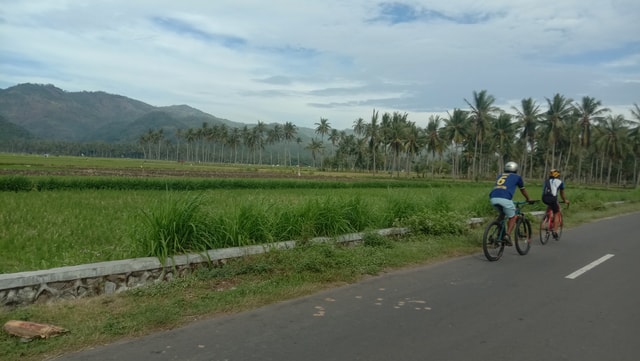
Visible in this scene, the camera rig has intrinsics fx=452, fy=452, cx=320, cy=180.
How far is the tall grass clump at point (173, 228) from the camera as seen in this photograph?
6418 mm

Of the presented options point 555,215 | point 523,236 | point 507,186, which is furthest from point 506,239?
point 555,215

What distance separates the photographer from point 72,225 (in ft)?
35.7

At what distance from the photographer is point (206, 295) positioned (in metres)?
5.55

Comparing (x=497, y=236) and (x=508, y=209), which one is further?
(x=497, y=236)

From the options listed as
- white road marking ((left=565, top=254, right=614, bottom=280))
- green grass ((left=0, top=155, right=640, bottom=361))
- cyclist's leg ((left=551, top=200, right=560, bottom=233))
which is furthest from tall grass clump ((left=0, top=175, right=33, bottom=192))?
white road marking ((left=565, top=254, right=614, bottom=280))

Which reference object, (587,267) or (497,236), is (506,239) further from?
(587,267)

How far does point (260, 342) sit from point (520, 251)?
6956mm

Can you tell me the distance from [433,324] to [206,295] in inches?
106

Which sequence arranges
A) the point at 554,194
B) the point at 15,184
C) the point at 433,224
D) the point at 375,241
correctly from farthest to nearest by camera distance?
1. the point at 15,184
2. the point at 554,194
3. the point at 433,224
4. the point at 375,241

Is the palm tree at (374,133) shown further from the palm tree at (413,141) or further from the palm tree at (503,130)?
the palm tree at (503,130)

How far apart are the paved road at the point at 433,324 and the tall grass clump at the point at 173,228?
6.62 feet

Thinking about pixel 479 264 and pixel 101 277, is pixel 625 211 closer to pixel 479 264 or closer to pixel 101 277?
pixel 479 264

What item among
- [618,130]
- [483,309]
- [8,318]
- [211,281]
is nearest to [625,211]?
[483,309]

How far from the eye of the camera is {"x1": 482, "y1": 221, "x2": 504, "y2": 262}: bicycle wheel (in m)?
8.63
